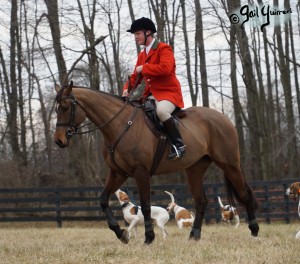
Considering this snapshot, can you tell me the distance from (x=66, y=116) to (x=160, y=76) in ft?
5.20

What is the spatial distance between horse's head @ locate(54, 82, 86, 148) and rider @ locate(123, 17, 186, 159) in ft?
3.41

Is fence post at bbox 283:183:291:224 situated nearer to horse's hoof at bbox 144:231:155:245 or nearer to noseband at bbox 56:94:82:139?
horse's hoof at bbox 144:231:155:245

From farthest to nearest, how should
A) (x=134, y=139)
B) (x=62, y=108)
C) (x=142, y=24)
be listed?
(x=142, y=24) → (x=134, y=139) → (x=62, y=108)

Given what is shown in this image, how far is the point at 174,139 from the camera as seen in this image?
7.80 m

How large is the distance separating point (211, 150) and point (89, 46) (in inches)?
566

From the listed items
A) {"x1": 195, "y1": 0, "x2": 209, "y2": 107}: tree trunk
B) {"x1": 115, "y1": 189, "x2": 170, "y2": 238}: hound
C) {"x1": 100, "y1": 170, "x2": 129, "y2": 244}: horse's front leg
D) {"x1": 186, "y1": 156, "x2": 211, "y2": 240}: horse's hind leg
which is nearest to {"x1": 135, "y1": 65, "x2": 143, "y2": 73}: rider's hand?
{"x1": 100, "y1": 170, "x2": 129, "y2": 244}: horse's front leg

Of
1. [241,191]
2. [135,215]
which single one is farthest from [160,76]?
[135,215]

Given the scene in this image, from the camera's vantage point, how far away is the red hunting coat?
25.5 ft

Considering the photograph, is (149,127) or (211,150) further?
(211,150)

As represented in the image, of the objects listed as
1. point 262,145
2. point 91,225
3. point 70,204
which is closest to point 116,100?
point 91,225

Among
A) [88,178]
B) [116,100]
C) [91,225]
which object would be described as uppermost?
[116,100]

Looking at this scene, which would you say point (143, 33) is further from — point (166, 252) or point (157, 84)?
point (166, 252)

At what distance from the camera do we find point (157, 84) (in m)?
8.16

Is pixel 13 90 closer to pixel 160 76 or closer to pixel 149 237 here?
pixel 160 76
